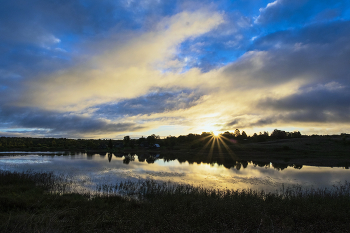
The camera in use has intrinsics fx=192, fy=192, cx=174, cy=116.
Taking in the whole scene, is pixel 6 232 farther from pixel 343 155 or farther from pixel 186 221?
pixel 343 155

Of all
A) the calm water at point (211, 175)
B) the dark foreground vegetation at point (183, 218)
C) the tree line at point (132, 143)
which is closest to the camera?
the dark foreground vegetation at point (183, 218)

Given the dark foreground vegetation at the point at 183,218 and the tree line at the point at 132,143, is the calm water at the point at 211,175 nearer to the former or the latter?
the dark foreground vegetation at the point at 183,218

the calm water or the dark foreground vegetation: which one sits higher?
the dark foreground vegetation

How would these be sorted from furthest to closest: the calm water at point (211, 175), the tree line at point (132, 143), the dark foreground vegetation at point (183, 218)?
the tree line at point (132, 143) → the calm water at point (211, 175) → the dark foreground vegetation at point (183, 218)

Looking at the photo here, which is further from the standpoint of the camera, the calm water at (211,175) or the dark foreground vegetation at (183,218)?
the calm water at (211,175)

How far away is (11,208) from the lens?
9984 millimetres

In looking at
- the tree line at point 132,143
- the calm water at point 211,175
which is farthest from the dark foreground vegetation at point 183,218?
the tree line at point 132,143

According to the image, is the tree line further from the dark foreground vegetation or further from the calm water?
the dark foreground vegetation

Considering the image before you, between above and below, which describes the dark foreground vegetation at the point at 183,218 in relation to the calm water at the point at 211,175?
above

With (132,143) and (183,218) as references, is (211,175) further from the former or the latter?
(132,143)

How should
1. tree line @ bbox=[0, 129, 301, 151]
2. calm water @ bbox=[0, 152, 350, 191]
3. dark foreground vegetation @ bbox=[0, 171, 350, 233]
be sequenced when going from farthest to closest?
tree line @ bbox=[0, 129, 301, 151] → calm water @ bbox=[0, 152, 350, 191] → dark foreground vegetation @ bbox=[0, 171, 350, 233]

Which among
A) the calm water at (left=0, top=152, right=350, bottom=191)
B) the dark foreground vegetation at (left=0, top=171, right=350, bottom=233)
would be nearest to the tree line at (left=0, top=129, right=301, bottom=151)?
the calm water at (left=0, top=152, right=350, bottom=191)

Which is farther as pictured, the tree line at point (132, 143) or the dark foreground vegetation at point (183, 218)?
the tree line at point (132, 143)

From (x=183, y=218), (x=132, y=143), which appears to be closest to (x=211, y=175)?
(x=183, y=218)
